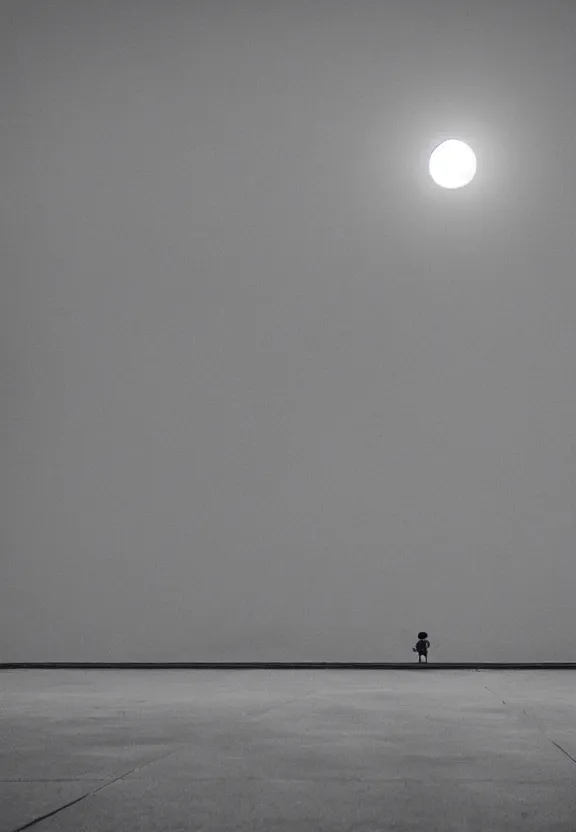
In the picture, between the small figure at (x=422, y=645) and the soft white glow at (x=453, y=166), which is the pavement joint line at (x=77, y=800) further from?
the soft white glow at (x=453, y=166)

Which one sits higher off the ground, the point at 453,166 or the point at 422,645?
the point at 453,166

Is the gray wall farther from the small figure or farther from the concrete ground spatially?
the concrete ground

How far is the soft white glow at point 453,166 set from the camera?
7492 millimetres

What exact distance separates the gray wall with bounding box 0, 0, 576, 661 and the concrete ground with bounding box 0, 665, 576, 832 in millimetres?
2695

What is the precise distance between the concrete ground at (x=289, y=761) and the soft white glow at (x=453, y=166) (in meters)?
4.81

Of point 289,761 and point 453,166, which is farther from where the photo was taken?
point 453,166

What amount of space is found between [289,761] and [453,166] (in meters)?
6.43

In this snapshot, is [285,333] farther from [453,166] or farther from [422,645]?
[422,645]

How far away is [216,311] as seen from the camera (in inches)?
291

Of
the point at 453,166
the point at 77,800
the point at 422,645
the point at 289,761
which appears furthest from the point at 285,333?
the point at 77,800

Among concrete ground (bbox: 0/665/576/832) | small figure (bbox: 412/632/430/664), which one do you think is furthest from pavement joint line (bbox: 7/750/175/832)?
small figure (bbox: 412/632/430/664)

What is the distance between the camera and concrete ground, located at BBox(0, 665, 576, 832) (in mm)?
1419

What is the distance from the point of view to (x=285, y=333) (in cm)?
732

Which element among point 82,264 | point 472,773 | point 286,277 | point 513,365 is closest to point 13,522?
point 82,264
